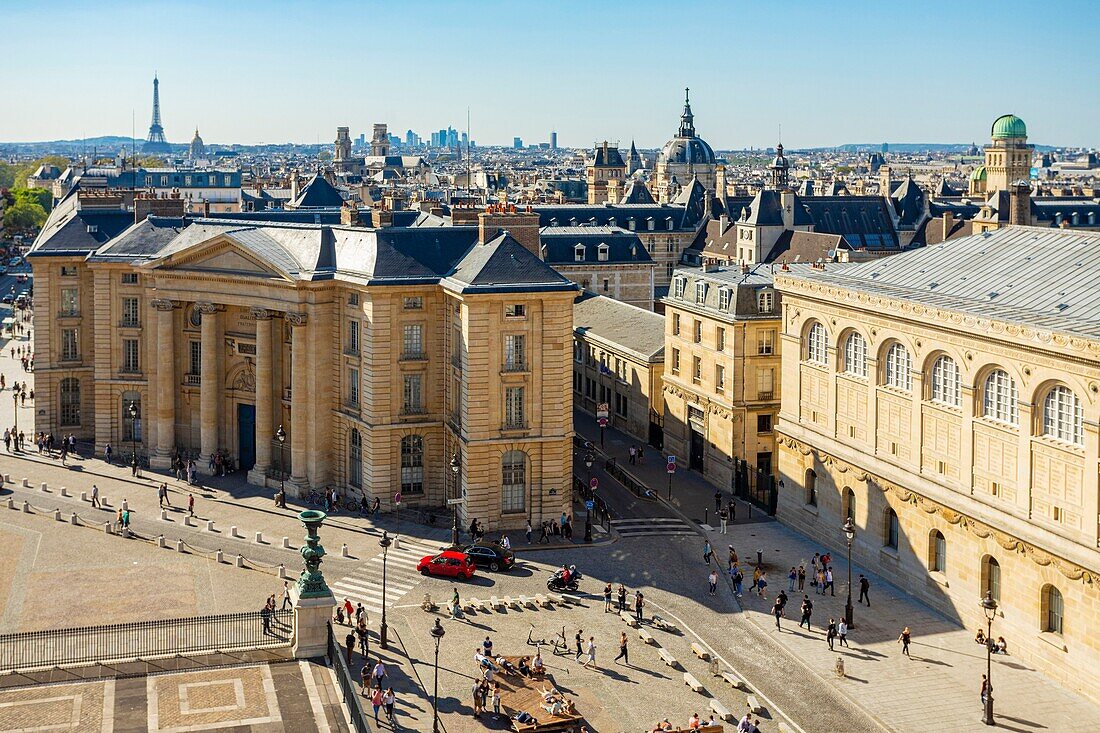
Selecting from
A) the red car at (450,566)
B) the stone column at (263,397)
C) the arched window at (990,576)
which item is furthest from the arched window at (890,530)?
the stone column at (263,397)

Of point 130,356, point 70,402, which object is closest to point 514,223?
point 130,356

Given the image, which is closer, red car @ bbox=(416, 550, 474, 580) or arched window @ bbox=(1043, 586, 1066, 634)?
arched window @ bbox=(1043, 586, 1066, 634)

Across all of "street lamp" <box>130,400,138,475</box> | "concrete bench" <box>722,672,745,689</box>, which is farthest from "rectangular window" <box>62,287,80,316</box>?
"concrete bench" <box>722,672,745,689</box>

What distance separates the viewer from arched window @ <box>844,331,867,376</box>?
2672 inches

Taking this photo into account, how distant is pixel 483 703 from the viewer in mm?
49094

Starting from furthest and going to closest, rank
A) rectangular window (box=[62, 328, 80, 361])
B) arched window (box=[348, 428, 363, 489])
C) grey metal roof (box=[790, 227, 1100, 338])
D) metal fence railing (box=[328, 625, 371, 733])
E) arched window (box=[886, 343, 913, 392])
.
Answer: rectangular window (box=[62, 328, 80, 361])
arched window (box=[348, 428, 363, 489])
arched window (box=[886, 343, 913, 392])
grey metal roof (box=[790, 227, 1100, 338])
metal fence railing (box=[328, 625, 371, 733])

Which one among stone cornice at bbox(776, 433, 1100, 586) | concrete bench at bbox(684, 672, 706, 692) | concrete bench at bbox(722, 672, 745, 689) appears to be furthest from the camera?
concrete bench at bbox(722, 672, 745, 689)

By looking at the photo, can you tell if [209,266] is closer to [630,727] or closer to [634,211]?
[630,727]

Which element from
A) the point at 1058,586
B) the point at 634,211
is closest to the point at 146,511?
the point at 1058,586

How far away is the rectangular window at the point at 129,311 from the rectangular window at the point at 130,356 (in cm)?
126

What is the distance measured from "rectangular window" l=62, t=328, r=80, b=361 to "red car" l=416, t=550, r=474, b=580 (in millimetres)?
39815

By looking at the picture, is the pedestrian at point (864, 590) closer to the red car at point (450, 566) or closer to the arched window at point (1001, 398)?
the arched window at point (1001, 398)

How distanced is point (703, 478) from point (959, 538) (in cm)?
2813

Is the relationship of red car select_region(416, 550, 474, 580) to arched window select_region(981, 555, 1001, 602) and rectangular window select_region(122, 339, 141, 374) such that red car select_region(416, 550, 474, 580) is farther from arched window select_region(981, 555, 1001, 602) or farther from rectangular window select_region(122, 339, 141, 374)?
rectangular window select_region(122, 339, 141, 374)
